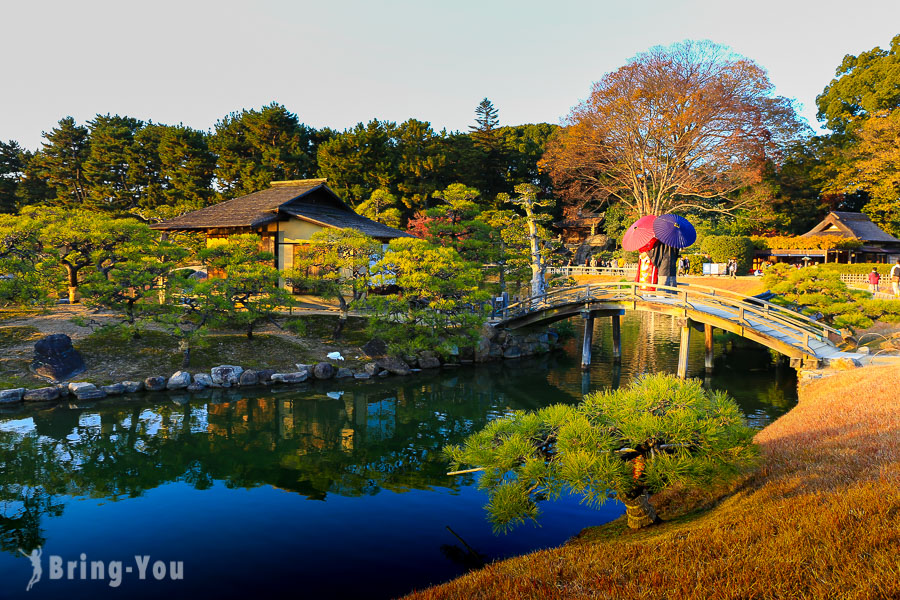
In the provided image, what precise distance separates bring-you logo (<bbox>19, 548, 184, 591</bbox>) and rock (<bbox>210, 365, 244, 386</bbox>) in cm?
914

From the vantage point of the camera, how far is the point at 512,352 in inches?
872

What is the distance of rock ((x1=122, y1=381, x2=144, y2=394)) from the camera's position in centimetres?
1551

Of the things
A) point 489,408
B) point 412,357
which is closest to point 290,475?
point 489,408

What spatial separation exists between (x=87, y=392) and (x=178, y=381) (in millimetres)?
2324

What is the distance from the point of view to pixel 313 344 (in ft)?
64.1

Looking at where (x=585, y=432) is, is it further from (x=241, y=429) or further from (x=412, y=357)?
(x=412, y=357)

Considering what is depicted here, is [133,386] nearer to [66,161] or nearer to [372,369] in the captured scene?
[372,369]

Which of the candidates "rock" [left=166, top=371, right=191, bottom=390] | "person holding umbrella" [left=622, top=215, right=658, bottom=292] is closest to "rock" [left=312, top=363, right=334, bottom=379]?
"rock" [left=166, top=371, right=191, bottom=390]

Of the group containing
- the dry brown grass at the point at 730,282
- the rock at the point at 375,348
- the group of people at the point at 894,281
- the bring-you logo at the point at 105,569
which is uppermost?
the group of people at the point at 894,281

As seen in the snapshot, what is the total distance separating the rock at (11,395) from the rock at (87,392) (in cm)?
114

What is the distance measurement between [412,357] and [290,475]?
928cm

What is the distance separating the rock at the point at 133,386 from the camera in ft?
50.9

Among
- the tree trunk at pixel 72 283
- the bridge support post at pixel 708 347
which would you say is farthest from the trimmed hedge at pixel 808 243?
the tree trunk at pixel 72 283

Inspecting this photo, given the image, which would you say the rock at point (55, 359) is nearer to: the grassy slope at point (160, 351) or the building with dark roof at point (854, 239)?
the grassy slope at point (160, 351)
